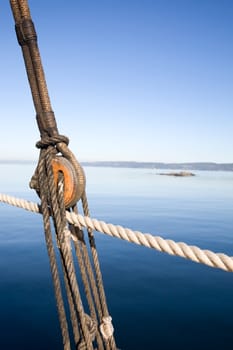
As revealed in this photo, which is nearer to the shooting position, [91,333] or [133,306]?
[91,333]

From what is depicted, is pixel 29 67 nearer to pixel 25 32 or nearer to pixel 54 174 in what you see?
pixel 25 32

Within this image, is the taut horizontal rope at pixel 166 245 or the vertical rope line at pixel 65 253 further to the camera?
the vertical rope line at pixel 65 253

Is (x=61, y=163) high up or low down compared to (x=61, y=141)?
down

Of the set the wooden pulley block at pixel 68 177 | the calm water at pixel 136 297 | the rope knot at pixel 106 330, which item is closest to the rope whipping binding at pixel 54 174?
the wooden pulley block at pixel 68 177

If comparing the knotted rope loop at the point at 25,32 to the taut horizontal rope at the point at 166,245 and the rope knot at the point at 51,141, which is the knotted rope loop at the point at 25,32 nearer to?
the rope knot at the point at 51,141

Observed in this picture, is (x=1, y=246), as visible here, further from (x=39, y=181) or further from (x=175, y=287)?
(x=39, y=181)

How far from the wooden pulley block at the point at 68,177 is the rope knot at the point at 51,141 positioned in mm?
123

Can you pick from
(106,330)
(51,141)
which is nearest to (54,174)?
(51,141)

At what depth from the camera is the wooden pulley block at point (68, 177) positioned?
77.3 inches

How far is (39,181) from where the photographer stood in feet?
6.72

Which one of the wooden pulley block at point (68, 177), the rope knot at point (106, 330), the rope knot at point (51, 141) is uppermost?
the rope knot at point (51, 141)

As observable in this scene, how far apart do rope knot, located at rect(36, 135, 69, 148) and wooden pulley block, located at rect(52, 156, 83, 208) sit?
12cm

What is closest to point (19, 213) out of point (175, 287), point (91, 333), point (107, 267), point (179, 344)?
point (107, 267)

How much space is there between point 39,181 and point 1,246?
977 cm
